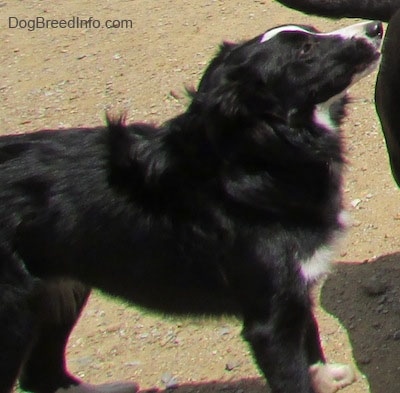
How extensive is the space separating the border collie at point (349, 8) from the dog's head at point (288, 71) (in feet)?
2.88

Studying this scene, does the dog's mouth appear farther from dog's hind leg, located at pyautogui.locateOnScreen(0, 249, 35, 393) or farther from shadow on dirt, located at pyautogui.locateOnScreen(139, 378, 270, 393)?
shadow on dirt, located at pyautogui.locateOnScreen(139, 378, 270, 393)

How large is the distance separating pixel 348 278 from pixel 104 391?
4.01 ft

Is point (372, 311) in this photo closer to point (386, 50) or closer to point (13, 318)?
point (386, 50)

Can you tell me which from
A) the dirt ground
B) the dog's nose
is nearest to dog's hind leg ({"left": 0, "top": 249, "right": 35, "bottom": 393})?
the dirt ground

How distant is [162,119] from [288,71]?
113 inches

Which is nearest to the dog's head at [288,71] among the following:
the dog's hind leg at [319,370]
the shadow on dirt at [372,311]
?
the dog's hind leg at [319,370]

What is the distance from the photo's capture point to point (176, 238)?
3.19 metres

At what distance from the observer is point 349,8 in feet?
13.5

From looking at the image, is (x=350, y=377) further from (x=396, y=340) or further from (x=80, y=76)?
(x=80, y=76)

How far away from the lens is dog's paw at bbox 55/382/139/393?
386cm

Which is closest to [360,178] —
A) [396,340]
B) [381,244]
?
[381,244]

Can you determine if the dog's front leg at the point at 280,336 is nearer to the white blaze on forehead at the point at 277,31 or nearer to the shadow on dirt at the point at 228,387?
the shadow on dirt at the point at 228,387

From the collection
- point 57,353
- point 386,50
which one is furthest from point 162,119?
point 57,353

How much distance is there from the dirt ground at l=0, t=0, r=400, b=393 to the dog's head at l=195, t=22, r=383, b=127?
0.43 meters
